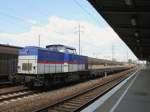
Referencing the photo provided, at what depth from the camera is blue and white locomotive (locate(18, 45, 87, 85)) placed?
66.6ft

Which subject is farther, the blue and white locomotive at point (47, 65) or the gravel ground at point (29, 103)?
the blue and white locomotive at point (47, 65)

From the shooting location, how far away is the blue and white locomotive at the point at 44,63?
66.6ft

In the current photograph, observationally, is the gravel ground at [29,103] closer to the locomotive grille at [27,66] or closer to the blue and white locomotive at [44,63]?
the blue and white locomotive at [44,63]

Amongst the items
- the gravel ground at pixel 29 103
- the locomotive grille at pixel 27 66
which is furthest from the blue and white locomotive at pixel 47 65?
the gravel ground at pixel 29 103

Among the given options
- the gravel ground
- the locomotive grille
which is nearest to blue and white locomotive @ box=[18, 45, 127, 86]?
the locomotive grille

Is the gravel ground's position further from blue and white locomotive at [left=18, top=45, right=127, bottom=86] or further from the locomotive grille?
the locomotive grille

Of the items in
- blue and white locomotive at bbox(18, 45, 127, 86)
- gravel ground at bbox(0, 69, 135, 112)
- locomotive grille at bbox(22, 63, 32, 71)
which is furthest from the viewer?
locomotive grille at bbox(22, 63, 32, 71)

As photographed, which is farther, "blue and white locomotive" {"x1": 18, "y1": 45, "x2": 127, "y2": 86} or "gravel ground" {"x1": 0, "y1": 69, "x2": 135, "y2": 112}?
"blue and white locomotive" {"x1": 18, "y1": 45, "x2": 127, "y2": 86}

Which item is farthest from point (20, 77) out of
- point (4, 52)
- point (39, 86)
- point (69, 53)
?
point (69, 53)

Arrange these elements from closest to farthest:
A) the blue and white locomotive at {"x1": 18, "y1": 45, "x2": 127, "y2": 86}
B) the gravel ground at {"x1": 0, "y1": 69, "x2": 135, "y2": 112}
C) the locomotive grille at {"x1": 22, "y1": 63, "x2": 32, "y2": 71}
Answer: the gravel ground at {"x1": 0, "y1": 69, "x2": 135, "y2": 112} < the blue and white locomotive at {"x1": 18, "y1": 45, "x2": 127, "y2": 86} < the locomotive grille at {"x1": 22, "y1": 63, "x2": 32, "y2": 71}

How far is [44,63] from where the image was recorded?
21156 millimetres

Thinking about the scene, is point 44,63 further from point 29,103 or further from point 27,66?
point 29,103

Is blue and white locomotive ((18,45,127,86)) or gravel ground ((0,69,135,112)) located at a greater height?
blue and white locomotive ((18,45,127,86))

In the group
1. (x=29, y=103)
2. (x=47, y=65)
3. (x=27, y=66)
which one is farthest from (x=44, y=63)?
(x=29, y=103)
